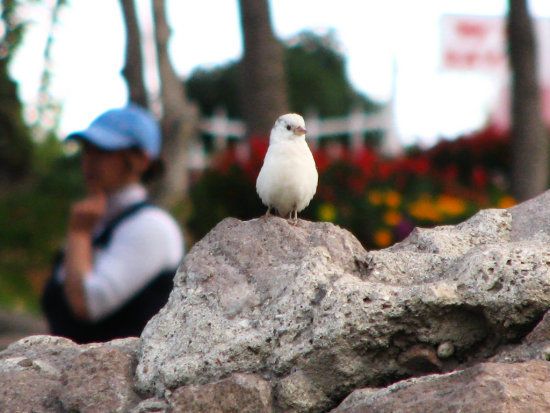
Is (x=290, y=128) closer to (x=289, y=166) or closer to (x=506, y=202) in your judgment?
(x=289, y=166)

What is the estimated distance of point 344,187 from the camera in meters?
8.21

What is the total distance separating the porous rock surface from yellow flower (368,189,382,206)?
4.79 meters

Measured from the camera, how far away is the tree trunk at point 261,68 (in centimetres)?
902

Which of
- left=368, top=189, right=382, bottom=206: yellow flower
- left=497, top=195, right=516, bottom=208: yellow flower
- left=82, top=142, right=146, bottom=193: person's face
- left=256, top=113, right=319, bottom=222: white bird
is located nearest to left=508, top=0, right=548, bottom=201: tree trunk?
left=497, top=195, right=516, bottom=208: yellow flower

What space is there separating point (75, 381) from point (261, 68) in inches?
261

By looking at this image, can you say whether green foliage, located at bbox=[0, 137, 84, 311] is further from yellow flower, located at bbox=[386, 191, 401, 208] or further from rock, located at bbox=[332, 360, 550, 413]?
rock, located at bbox=[332, 360, 550, 413]

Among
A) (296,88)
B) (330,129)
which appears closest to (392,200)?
(330,129)

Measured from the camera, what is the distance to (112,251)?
4.35 metres

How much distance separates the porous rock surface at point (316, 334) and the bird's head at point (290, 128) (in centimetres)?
44

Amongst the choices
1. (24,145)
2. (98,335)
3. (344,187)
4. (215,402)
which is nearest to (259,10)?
(344,187)

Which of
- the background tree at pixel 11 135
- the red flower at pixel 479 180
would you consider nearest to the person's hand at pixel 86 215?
the background tree at pixel 11 135

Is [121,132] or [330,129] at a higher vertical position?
[121,132]

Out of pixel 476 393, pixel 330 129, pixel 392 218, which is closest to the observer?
pixel 476 393

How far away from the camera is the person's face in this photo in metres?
4.57
